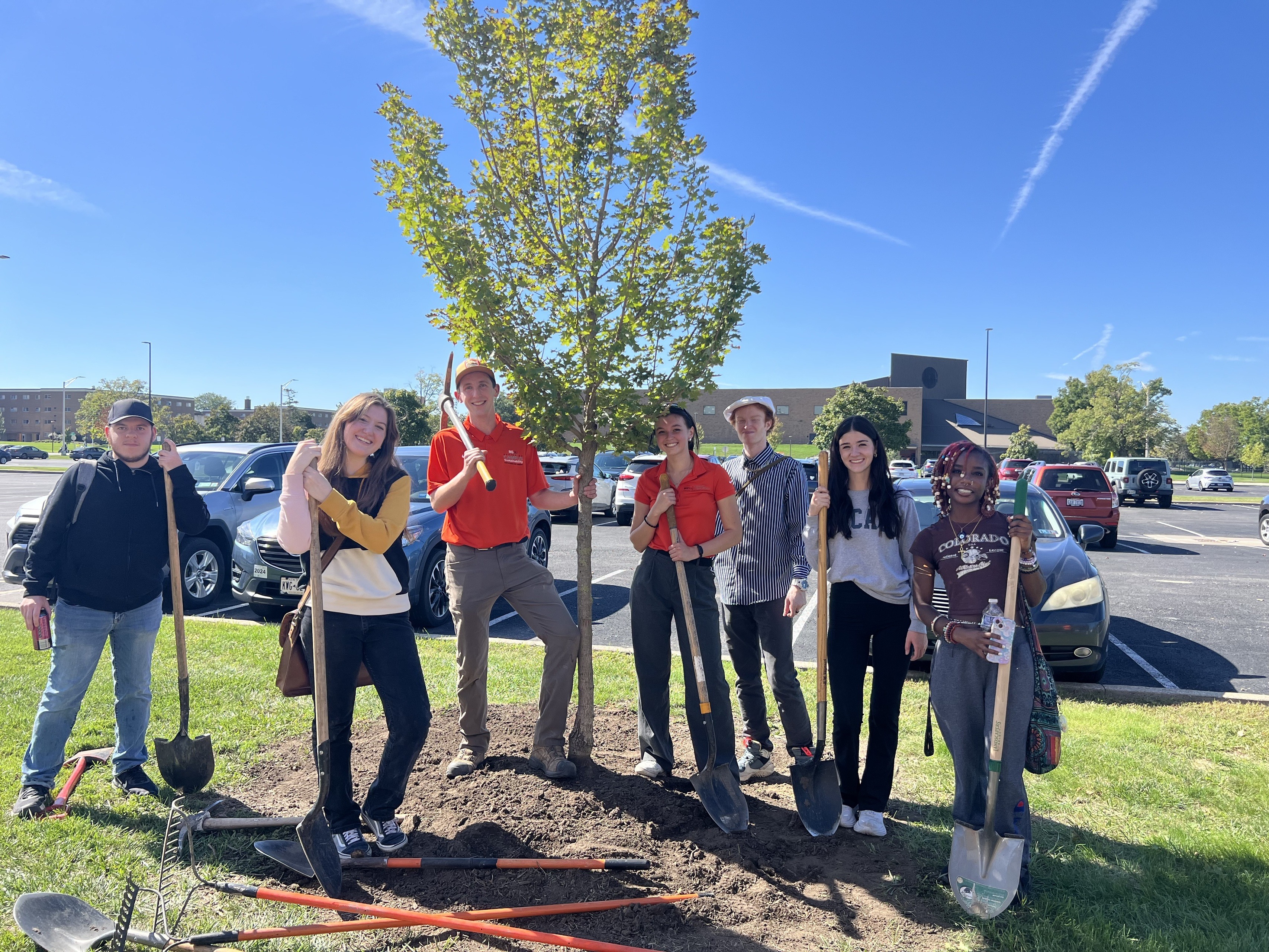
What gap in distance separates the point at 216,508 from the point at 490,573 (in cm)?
619

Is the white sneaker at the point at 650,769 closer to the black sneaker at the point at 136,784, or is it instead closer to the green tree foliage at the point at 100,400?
the black sneaker at the point at 136,784

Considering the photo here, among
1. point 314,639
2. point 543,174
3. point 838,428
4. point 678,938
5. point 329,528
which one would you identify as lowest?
point 678,938

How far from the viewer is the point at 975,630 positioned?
3.09 metres

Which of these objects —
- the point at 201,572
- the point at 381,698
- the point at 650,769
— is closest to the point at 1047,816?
the point at 650,769

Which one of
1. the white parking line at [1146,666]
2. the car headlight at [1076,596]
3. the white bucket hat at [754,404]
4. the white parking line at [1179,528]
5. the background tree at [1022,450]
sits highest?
the background tree at [1022,450]

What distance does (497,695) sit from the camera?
5.59 metres

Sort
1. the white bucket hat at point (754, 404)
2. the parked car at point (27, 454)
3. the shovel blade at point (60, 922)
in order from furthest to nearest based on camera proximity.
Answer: the parked car at point (27, 454), the white bucket hat at point (754, 404), the shovel blade at point (60, 922)

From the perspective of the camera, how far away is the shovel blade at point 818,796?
3.56 metres

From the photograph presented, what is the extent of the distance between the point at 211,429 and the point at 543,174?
6922 centimetres

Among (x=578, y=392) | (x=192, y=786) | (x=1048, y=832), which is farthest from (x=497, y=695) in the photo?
(x=1048, y=832)

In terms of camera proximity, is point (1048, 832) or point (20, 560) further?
point (20, 560)

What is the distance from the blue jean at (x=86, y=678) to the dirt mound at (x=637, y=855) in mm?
694

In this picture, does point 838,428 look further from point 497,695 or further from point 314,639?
point 497,695

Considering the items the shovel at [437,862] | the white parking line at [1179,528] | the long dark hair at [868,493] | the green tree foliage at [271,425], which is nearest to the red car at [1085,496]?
the white parking line at [1179,528]
